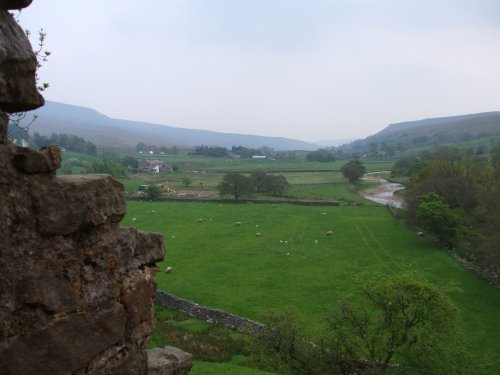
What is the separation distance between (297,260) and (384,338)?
24052mm

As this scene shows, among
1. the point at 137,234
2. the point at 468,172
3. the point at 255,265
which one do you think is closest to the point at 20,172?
the point at 137,234

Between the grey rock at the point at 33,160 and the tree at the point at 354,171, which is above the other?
the grey rock at the point at 33,160

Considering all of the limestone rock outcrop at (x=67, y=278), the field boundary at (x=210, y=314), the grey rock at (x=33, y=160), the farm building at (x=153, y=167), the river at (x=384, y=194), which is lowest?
the field boundary at (x=210, y=314)

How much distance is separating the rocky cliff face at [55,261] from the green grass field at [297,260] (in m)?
23.6

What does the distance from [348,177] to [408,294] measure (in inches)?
4055

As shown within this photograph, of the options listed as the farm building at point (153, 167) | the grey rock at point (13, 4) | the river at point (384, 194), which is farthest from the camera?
the farm building at point (153, 167)

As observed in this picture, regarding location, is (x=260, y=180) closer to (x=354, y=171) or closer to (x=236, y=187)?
(x=236, y=187)

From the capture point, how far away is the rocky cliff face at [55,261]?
6.23 metres

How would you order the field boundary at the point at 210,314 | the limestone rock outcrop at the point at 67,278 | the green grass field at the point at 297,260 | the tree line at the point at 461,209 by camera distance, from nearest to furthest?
the limestone rock outcrop at the point at 67,278 < the field boundary at the point at 210,314 < the green grass field at the point at 297,260 < the tree line at the point at 461,209

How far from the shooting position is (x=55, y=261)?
6.76m

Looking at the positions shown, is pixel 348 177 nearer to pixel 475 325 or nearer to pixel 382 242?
pixel 382 242

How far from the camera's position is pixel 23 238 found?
6.35 metres

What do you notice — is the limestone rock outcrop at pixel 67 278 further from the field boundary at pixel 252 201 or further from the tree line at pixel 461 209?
the field boundary at pixel 252 201

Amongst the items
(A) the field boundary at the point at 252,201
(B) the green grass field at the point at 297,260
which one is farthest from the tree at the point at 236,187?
(B) the green grass field at the point at 297,260
